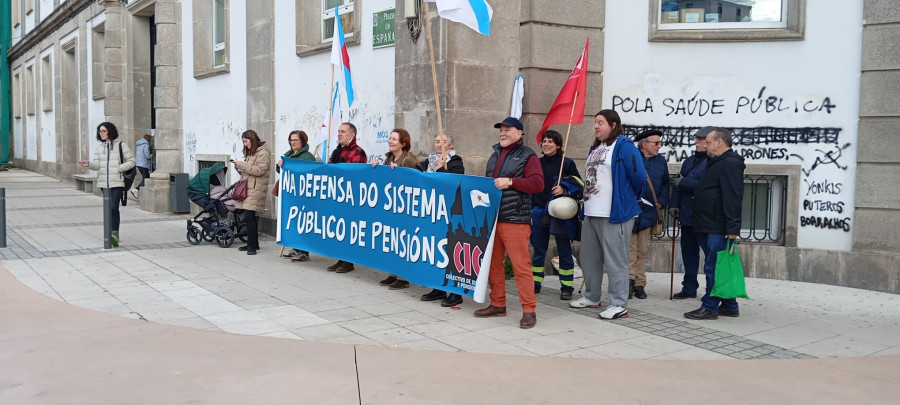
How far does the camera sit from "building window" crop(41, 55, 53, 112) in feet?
96.8

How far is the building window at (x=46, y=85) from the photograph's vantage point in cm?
2950

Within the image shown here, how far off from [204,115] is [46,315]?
9226mm

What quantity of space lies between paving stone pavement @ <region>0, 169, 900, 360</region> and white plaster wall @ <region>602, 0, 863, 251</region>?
126 centimetres

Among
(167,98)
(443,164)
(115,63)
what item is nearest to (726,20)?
(443,164)

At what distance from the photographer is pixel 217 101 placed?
1465cm

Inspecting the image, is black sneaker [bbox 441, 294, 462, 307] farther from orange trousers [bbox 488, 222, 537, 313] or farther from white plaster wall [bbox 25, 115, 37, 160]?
white plaster wall [bbox 25, 115, 37, 160]

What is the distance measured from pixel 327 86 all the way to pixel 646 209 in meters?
5.26

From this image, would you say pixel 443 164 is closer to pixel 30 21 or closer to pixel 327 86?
pixel 327 86

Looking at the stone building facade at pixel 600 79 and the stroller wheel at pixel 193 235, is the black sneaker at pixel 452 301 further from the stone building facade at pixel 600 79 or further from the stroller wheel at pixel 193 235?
the stroller wheel at pixel 193 235

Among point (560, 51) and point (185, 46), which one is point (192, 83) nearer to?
point (185, 46)

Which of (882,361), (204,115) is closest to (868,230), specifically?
(882,361)

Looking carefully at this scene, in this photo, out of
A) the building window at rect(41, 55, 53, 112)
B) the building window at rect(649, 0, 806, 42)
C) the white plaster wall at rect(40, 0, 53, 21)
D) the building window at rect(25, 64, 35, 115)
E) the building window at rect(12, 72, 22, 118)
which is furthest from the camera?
the building window at rect(12, 72, 22, 118)

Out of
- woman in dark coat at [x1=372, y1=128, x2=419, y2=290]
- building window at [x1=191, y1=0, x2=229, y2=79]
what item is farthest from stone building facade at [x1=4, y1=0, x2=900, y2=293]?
building window at [x1=191, y1=0, x2=229, y2=79]

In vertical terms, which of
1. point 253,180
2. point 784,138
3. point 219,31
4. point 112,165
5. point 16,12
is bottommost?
point 253,180
